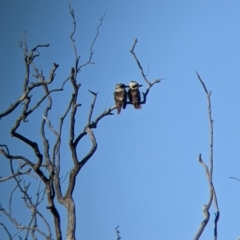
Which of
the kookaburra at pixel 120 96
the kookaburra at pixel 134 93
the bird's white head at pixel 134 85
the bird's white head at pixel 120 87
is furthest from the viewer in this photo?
the bird's white head at pixel 120 87

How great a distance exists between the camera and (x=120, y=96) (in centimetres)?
1126

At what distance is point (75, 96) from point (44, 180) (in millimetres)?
1001

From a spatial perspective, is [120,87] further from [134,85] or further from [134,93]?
[134,93]

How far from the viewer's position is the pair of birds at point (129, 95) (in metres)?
10.9

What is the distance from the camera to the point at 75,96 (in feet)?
22.4

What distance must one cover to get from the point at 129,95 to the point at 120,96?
157 mm

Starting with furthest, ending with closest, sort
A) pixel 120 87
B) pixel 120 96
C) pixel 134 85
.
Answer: pixel 120 87 < pixel 134 85 < pixel 120 96

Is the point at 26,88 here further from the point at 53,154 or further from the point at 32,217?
the point at 32,217

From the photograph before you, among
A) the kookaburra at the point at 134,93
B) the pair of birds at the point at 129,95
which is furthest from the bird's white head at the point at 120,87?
the kookaburra at the point at 134,93

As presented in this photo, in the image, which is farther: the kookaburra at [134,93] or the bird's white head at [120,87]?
the bird's white head at [120,87]

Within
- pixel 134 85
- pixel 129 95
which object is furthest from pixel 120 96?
pixel 134 85

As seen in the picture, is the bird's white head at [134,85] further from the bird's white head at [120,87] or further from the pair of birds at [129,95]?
the bird's white head at [120,87]

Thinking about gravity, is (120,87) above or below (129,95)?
above

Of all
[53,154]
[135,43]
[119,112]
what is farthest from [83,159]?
[119,112]
